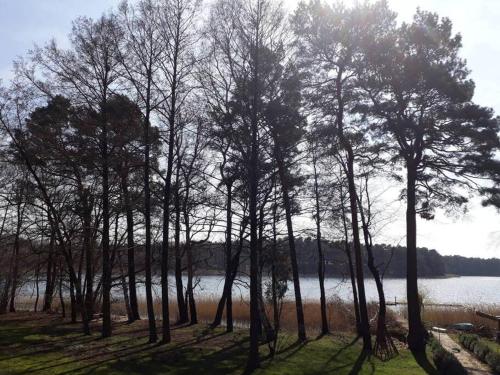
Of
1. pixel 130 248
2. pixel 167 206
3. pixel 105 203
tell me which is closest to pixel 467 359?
pixel 167 206

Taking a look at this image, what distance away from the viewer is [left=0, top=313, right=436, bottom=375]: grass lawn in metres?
12.4

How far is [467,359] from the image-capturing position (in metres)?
16.2

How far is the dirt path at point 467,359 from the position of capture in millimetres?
14352

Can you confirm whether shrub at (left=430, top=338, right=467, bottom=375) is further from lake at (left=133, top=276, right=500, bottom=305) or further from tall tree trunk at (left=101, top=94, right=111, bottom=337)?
tall tree trunk at (left=101, top=94, right=111, bottom=337)

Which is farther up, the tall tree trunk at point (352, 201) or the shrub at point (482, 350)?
the tall tree trunk at point (352, 201)

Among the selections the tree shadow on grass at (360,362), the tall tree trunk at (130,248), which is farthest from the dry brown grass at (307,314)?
the tree shadow on grass at (360,362)

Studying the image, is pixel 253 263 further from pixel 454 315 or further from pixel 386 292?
pixel 386 292

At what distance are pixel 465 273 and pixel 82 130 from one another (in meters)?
93.5

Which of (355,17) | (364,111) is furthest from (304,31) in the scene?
(364,111)

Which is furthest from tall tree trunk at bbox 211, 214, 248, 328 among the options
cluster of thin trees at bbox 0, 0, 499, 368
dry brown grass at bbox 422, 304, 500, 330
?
dry brown grass at bbox 422, 304, 500, 330

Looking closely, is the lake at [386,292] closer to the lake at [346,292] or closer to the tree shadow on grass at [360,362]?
the lake at [346,292]

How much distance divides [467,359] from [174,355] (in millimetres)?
8878

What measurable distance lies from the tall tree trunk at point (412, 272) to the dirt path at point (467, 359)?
3.65 feet

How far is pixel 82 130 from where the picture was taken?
17062 mm
